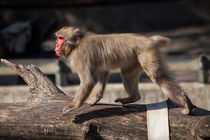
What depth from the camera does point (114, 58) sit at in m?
4.91

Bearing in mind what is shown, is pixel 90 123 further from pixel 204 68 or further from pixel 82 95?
pixel 204 68

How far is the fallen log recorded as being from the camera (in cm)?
401

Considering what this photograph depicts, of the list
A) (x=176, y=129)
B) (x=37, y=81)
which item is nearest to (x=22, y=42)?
(x=37, y=81)

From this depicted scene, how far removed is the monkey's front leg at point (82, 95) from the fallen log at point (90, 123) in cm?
7

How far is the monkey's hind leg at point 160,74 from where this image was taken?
14.9 feet

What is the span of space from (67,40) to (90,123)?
1301 millimetres

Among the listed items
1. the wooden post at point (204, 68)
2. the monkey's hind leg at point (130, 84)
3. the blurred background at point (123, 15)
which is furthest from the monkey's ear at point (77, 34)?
the blurred background at point (123, 15)

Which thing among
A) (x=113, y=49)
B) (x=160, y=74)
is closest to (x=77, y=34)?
(x=113, y=49)

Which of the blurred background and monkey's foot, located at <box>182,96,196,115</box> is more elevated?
the blurred background

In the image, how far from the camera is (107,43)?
16.1 ft

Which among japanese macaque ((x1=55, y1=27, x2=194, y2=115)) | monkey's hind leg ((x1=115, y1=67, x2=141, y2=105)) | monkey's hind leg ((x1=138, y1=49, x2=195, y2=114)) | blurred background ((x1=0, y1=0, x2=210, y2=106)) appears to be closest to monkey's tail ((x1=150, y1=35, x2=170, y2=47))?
japanese macaque ((x1=55, y1=27, x2=194, y2=115))

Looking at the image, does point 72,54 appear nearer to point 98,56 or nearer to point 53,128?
point 98,56

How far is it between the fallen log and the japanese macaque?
0.35m

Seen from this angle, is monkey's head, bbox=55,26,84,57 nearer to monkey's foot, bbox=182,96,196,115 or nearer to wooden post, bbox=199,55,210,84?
monkey's foot, bbox=182,96,196,115
